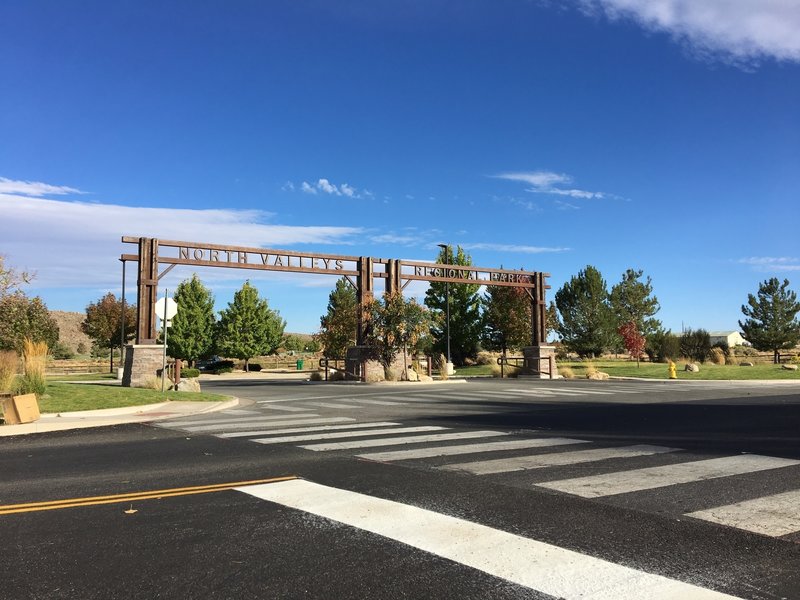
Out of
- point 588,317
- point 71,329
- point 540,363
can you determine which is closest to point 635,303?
point 588,317

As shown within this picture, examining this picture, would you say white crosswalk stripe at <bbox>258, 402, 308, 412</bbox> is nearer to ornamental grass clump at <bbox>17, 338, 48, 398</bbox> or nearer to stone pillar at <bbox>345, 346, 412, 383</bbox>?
ornamental grass clump at <bbox>17, 338, 48, 398</bbox>

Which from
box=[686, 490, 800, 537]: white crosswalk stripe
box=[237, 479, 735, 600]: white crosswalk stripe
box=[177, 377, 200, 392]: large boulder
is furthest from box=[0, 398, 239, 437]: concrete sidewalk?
box=[686, 490, 800, 537]: white crosswalk stripe

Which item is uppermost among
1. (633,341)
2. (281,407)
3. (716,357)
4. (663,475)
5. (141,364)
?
(633,341)

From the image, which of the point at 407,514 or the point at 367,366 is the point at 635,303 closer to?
the point at 367,366

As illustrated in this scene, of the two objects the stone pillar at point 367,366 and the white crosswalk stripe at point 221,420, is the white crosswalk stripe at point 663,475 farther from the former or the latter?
the stone pillar at point 367,366

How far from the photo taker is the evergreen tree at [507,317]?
1919 inches

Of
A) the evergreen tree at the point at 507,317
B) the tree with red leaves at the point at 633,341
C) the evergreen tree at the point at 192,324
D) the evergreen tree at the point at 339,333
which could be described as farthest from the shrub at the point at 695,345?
the evergreen tree at the point at 192,324

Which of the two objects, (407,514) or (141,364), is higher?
(141,364)

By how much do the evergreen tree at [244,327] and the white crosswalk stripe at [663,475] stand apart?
46402 millimetres

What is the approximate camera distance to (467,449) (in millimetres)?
9406

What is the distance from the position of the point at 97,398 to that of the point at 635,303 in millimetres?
60436

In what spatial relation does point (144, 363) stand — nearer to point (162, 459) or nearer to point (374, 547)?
point (162, 459)

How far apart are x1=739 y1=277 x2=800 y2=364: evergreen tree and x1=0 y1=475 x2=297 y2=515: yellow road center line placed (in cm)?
6391

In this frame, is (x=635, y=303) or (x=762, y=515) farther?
(x=635, y=303)
